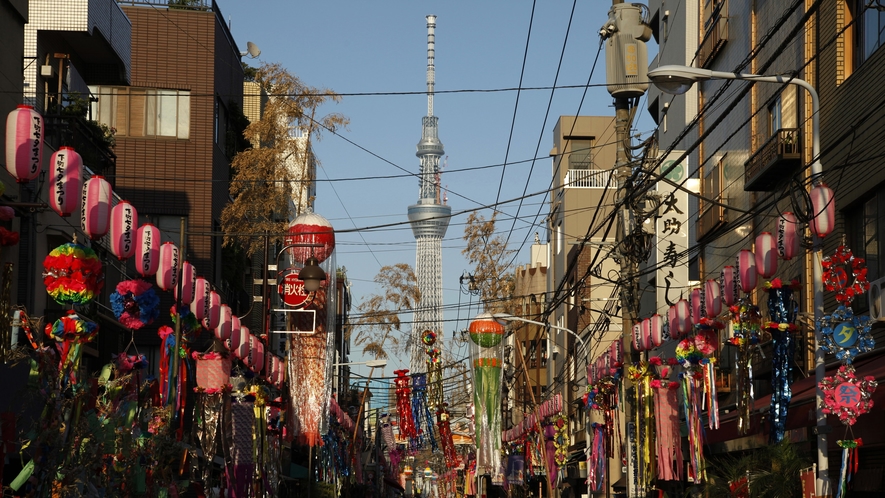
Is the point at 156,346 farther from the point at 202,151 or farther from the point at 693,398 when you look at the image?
the point at 693,398

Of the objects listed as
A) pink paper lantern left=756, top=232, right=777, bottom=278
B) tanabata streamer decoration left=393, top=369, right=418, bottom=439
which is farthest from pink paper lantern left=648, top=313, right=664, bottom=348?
tanabata streamer decoration left=393, top=369, right=418, bottom=439

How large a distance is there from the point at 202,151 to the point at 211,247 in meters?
3.40

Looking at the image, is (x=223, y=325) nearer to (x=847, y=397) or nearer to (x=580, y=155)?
(x=847, y=397)

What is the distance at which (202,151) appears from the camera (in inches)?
1500

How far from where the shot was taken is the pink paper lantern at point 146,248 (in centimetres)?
1741

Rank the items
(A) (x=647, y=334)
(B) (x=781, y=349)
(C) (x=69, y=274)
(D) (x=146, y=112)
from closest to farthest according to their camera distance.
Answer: (C) (x=69, y=274) < (B) (x=781, y=349) < (A) (x=647, y=334) < (D) (x=146, y=112)

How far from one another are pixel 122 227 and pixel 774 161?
13.9 metres

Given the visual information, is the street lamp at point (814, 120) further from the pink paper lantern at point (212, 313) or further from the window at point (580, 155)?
the window at point (580, 155)

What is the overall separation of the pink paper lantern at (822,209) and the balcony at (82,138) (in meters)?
15.7

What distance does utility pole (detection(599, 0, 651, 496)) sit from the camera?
70.2ft

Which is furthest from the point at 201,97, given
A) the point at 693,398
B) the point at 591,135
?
the point at 591,135

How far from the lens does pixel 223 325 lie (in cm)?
2316

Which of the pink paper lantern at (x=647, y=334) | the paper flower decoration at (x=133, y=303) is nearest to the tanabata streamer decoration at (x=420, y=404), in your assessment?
the pink paper lantern at (x=647, y=334)

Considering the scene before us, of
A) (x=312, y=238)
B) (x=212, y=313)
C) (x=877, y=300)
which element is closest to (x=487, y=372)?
(x=312, y=238)
